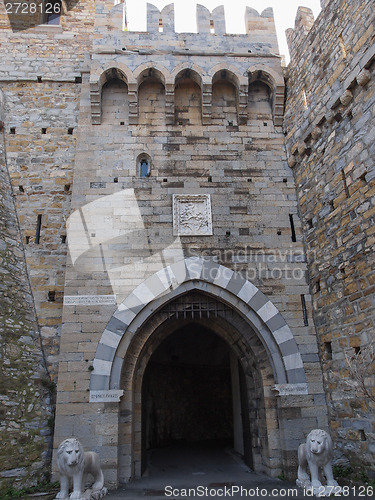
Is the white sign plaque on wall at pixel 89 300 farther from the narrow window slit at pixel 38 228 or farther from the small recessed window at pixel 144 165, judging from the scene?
the small recessed window at pixel 144 165

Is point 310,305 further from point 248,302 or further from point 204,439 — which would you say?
point 204,439

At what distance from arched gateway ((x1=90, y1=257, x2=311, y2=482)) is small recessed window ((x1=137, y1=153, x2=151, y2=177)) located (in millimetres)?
1801

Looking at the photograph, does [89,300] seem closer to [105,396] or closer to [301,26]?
[105,396]

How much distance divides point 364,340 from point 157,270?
3.07 metres

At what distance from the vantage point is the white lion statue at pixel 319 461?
15.0 feet

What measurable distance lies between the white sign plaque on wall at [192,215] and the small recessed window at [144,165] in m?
0.73

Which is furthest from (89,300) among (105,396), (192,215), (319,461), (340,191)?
(340,191)

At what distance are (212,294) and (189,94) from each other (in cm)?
389

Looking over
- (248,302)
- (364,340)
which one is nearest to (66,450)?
(248,302)

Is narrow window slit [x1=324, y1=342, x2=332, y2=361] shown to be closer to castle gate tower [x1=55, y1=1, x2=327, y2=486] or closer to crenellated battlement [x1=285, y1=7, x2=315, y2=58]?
castle gate tower [x1=55, y1=1, x2=327, y2=486]

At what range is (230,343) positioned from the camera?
6.94 m

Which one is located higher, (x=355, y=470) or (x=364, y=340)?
(x=364, y=340)

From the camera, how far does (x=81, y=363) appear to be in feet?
18.8

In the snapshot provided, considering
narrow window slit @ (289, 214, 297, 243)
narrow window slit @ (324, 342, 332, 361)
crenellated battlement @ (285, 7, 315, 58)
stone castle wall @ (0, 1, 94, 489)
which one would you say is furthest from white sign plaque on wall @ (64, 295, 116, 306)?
crenellated battlement @ (285, 7, 315, 58)
